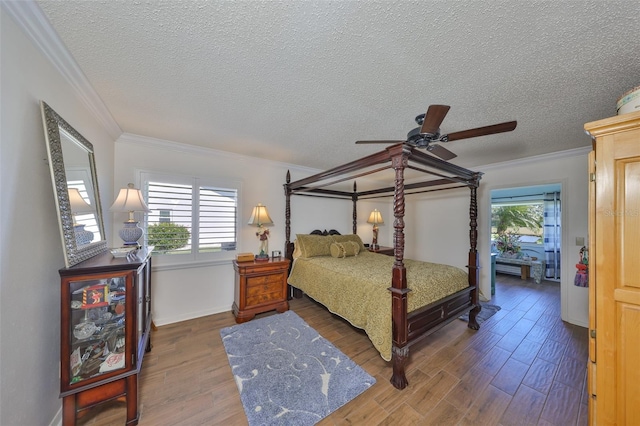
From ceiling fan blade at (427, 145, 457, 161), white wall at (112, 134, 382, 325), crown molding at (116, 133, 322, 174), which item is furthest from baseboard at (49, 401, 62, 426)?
ceiling fan blade at (427, 145, 457, 161)

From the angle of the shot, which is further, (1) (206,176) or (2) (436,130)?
(1) (206,176)

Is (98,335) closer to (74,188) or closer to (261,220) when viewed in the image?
(74,188)

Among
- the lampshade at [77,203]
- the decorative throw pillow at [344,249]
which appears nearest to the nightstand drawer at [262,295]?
the decorative throw pillow at [344,249]

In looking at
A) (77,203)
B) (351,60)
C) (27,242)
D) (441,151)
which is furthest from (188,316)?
(441,151)

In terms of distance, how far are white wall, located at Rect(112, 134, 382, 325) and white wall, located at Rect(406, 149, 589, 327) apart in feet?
9.01

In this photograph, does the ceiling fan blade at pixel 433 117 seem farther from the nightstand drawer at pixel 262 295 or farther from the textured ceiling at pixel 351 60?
the nightstand drawer at pixel 262 295

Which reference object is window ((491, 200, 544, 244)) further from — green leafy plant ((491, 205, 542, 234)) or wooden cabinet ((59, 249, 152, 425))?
wooden cabinet ((59, 249, 152, 425))

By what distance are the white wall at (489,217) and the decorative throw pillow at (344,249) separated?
224cm

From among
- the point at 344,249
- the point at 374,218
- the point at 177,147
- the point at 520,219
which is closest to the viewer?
the point at 177,147

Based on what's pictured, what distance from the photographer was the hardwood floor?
1.63m

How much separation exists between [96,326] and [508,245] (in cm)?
833

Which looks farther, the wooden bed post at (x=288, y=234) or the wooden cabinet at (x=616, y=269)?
the wooden bed post at (x=288, y=234)

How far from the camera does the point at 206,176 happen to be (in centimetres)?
332

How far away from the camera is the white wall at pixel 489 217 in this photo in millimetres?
3156
